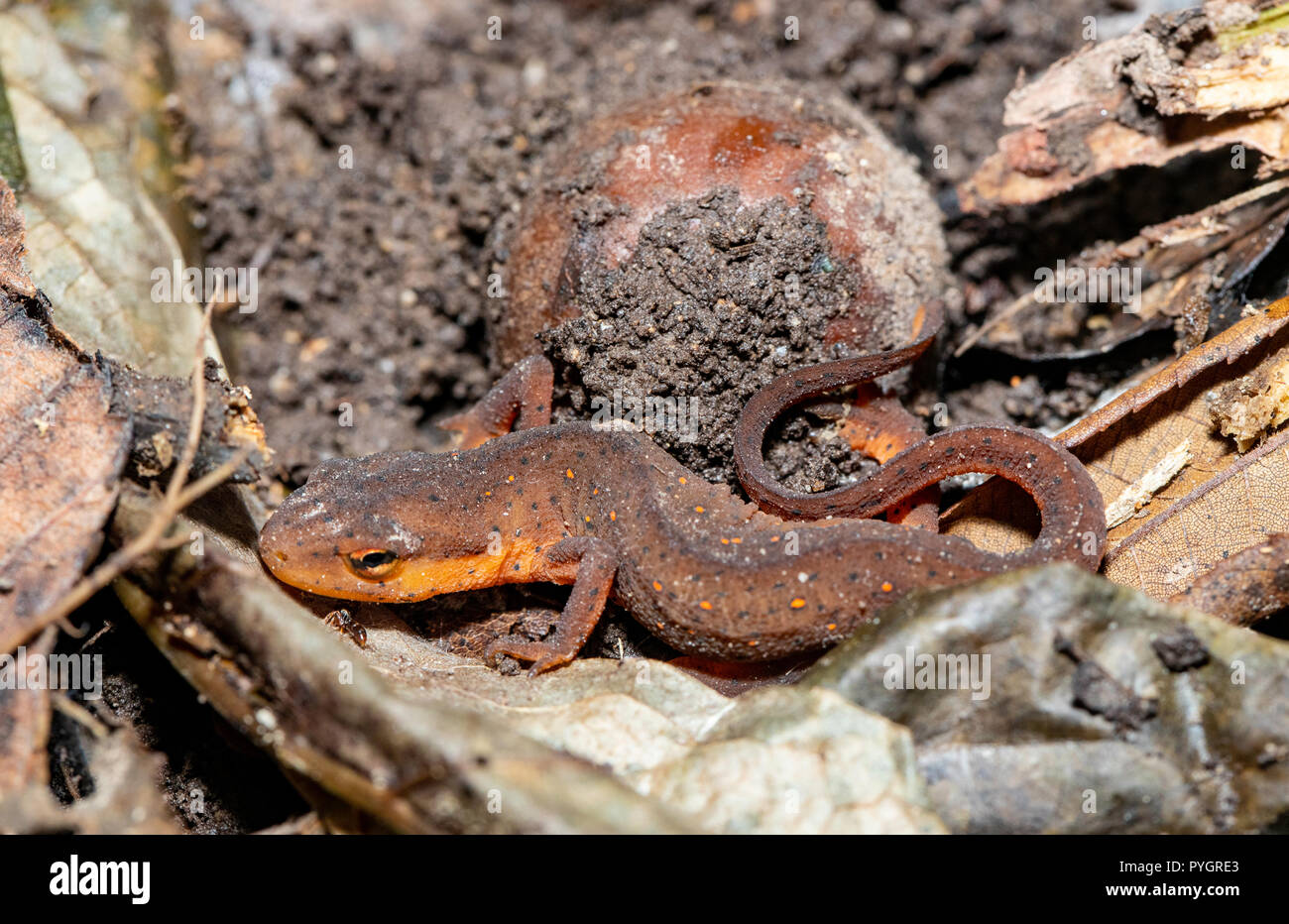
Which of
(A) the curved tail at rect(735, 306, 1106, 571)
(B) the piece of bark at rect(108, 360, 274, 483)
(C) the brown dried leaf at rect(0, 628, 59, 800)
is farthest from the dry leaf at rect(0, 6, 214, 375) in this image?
(A) the curved tail at rect(735, 306, 1106, 571)

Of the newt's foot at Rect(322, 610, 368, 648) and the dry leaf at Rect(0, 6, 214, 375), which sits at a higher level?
the dry leaf at Rect(0, 6, 214, 375)

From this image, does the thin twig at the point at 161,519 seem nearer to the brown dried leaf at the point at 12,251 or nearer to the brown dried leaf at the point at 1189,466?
the brown dried leaf at the point at 12,251

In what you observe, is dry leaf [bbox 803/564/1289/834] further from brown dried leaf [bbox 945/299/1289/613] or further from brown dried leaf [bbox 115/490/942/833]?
brown dried leaf [bbox 945/299/1289/613]

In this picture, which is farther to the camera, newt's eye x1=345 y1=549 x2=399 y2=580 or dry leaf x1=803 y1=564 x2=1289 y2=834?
newt's eye x1=345 y1=549 x2=399 y2=580

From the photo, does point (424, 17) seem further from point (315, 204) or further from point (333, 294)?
point (333, 294)

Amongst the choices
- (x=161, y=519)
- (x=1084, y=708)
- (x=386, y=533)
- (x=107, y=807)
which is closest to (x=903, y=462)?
(x=1084, y=708)
